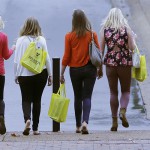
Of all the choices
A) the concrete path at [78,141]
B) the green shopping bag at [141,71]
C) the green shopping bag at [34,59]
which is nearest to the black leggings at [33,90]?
the green shopping bag at [34,59]

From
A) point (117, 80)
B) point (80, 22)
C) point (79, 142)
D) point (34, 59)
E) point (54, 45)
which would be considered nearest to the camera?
point (79, 142)

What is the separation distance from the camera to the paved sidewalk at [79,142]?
8547mm

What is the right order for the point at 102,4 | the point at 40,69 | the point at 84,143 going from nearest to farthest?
1. the point at 84,143
2. the point at 40,69
3. the point at 102,4

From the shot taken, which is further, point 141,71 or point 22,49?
point 141,71

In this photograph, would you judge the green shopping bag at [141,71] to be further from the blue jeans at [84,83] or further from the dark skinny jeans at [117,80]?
the blue jeans at [84,83]

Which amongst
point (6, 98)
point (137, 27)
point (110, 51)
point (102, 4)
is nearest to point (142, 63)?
point (110, 51)

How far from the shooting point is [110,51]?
32.7 feet

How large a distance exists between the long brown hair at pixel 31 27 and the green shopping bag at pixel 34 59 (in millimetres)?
175

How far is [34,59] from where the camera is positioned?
32.1 feet

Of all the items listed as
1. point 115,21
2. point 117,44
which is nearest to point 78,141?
point 117,44

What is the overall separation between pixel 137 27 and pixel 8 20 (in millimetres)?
4180

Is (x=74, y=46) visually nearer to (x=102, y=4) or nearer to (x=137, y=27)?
(x=137, y=27)

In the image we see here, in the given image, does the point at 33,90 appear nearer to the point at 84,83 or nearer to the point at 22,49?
the point at 22,49

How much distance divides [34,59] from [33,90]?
1.56 ft
